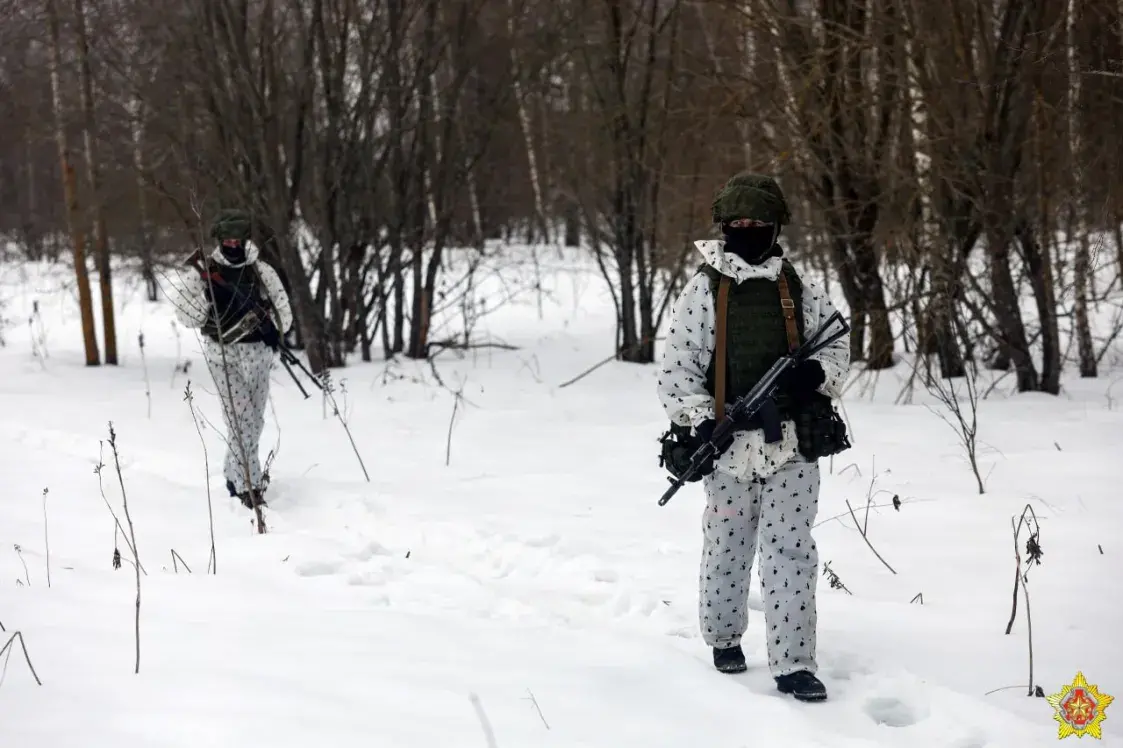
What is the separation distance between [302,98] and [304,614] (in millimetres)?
7819

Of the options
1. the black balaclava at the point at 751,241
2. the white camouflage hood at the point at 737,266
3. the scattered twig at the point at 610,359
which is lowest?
the scattered twig at the point at 610,359

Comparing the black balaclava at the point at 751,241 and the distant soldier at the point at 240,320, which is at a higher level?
the black balaclava at the point at 751,241

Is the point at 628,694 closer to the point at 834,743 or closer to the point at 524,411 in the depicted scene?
the point at 834,743

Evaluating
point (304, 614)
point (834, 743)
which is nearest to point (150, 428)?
point (304, 614)

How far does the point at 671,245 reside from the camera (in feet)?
38.2

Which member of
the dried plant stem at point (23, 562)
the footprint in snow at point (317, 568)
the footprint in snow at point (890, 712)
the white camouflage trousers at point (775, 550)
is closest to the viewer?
the footprint in snow at point (890, 712)

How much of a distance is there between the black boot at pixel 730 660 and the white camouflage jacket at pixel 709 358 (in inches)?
25.4

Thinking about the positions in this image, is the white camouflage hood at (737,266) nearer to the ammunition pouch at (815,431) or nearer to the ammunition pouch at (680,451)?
the ammunition pouch at (815,431)

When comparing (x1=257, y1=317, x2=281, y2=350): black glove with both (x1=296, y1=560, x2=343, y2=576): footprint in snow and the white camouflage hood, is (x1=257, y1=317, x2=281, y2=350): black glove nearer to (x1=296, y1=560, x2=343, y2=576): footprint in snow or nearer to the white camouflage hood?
(x1=296, y1=560, x2=343, y2=576): footprint in snow

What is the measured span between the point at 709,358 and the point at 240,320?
12.0 ft

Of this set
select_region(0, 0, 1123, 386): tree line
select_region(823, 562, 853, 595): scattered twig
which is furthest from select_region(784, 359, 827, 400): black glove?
select_region(0, 0, 1123, 386): tree line

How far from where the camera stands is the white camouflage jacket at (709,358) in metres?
3.30

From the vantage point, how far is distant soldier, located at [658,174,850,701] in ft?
10.8

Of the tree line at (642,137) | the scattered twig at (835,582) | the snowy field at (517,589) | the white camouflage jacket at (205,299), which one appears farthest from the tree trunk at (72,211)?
the scattered twig at (835,582)
